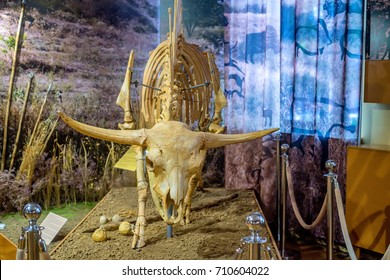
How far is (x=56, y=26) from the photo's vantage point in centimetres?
570

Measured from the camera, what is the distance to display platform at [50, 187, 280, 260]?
3.69 meters

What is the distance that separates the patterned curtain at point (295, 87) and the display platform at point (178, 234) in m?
0.52

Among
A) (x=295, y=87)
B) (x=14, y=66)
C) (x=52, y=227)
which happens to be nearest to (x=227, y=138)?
(x=52, y=227)

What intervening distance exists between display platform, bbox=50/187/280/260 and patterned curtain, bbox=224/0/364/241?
520 mm

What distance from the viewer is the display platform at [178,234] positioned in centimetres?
369

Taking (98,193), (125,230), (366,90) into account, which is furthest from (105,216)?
(366,90)

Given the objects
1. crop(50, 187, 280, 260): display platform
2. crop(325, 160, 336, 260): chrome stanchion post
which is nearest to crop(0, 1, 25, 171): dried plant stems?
crop(50, 187, 280, 260): display platform

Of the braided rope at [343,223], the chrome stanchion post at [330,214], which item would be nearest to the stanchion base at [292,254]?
the chrome stanchion post at [330,214]

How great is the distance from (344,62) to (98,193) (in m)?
3.09

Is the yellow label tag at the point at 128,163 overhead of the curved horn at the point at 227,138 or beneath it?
beneath

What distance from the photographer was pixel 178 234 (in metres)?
4.18

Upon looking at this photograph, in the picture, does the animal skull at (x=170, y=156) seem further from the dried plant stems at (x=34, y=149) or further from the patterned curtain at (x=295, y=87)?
the dried plant stems at (x=34, y=149)

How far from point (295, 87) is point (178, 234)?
223cm
